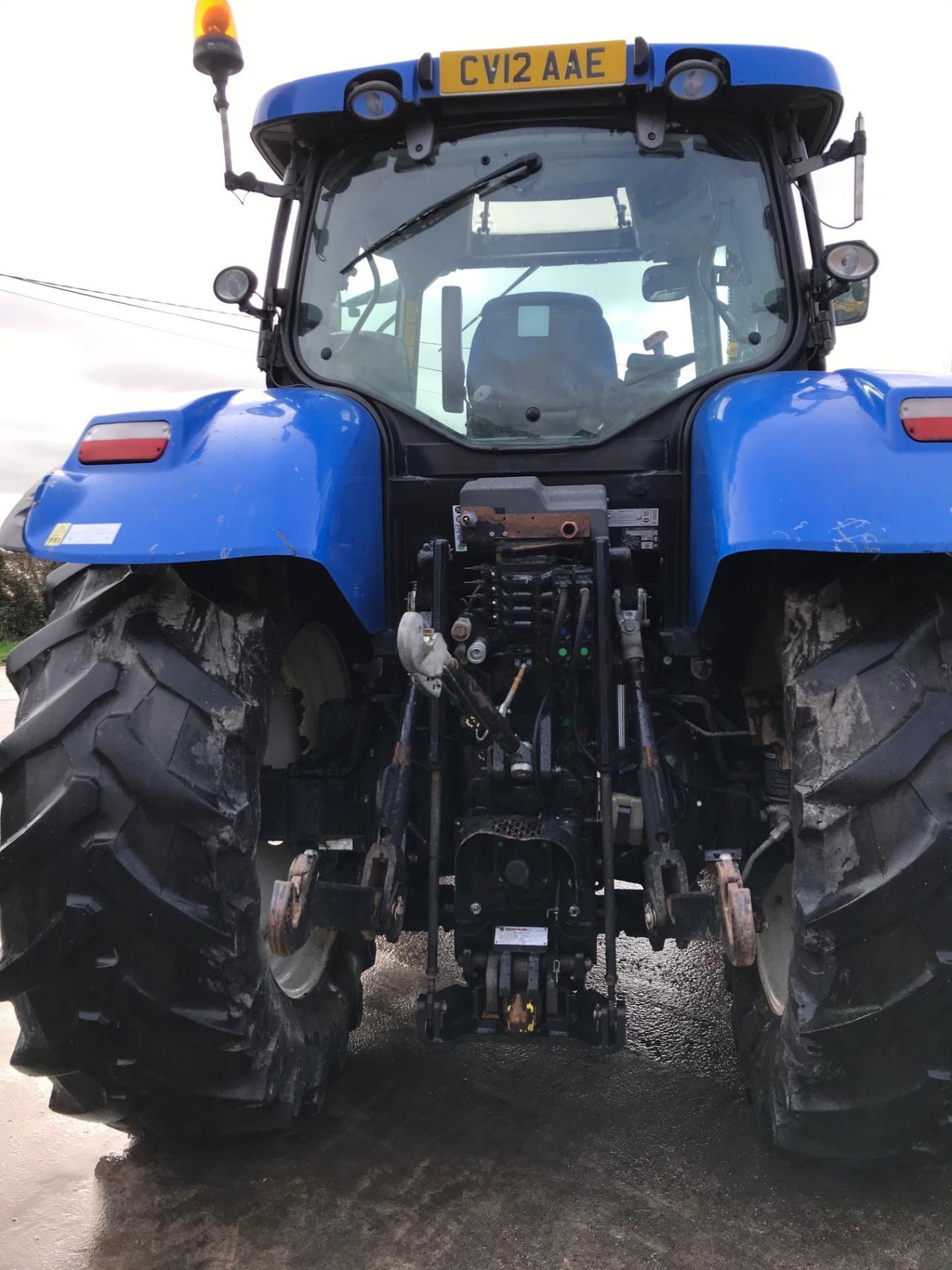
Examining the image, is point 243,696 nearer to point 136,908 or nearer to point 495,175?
point 136,908

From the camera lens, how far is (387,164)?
2600 millimetres

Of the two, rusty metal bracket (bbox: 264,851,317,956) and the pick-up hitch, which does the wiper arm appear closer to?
the pick-up hitch

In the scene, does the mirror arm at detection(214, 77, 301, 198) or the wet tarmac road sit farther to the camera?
the mirror arm at detection(214, 77, 301, 198)

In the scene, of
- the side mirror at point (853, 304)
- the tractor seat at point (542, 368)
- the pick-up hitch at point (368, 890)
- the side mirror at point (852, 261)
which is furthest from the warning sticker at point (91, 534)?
the side mirror at point (853, 304)

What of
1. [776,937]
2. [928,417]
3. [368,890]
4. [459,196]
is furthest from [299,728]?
[928,417]

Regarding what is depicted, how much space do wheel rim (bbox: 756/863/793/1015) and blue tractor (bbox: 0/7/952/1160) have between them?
0.02 meters

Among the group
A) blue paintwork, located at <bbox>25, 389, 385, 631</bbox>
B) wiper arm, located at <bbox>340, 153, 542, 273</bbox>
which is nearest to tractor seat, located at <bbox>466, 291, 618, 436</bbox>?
wiper arm, located at <bbox>340, 153, 542, 273</bbox>

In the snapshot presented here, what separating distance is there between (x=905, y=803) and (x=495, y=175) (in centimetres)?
175

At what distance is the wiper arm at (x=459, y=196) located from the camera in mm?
2479

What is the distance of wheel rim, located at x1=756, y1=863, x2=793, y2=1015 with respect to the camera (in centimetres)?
227

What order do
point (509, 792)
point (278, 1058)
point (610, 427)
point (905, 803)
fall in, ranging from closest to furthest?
point (905, 803)
point (278, 1058)
point (509, 792)
point (610, 427)

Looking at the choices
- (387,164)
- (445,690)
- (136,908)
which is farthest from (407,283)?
(136,908)

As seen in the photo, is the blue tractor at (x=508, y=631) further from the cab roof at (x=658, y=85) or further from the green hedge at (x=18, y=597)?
the green hedge at (x=18, y=597)

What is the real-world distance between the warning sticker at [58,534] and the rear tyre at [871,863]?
1357mm
